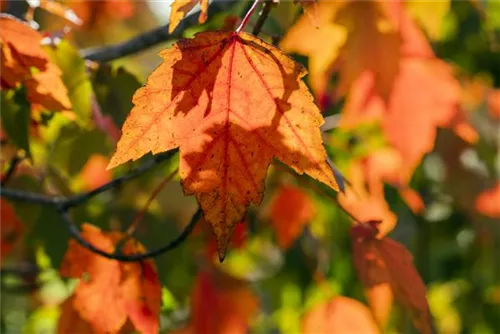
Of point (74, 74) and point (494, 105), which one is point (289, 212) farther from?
point (494, 105)

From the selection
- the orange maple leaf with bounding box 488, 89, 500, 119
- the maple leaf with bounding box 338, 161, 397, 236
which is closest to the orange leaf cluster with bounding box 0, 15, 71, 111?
the maple leaf with bounding box 338, 161, 397, 236

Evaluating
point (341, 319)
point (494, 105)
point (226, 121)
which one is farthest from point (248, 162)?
point (494, 105)

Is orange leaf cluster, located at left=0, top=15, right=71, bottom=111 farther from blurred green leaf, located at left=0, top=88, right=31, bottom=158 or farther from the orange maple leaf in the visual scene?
the orange maple leaf

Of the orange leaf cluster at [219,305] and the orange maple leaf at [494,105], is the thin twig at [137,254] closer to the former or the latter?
the orange leaf cluster at [219,305]

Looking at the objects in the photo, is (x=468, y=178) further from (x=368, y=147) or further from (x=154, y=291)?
(x=154, y=291)

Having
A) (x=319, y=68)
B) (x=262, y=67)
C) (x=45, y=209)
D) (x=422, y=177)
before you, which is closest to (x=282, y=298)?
(x=422, y=177)

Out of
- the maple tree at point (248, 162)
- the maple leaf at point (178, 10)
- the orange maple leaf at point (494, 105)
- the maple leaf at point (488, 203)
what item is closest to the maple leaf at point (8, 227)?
the maple tree at point (248, 162)

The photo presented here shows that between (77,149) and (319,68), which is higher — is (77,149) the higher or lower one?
the lower one

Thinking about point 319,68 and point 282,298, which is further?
point 282,298
